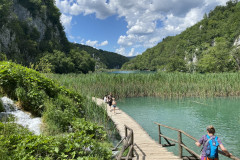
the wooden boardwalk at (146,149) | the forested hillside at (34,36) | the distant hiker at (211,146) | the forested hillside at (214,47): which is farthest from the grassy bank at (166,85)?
the forested hillside at (214,47)

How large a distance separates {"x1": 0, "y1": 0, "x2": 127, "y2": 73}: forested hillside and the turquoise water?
1060 inches

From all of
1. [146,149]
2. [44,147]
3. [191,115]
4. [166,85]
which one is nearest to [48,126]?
[44,147]

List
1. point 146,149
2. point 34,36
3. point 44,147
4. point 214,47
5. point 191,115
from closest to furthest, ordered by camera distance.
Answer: point 44,147, point 146,149, point 191,115, point 214,47, point 34,36

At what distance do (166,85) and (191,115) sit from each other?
22.9 feet

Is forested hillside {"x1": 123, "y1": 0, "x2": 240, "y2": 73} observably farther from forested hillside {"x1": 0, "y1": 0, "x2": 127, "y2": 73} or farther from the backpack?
the backpack

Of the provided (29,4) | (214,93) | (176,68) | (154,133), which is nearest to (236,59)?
(176,68)

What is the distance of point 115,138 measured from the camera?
384 inches

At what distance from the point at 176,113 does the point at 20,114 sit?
12.4 metres

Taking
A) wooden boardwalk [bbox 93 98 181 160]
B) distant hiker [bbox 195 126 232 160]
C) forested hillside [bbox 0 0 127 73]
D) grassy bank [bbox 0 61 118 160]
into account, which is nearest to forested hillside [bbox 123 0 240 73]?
forested hillside [bbox 0 0 127 73]

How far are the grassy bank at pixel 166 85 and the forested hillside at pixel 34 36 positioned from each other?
22041mm

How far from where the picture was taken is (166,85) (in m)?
21.7

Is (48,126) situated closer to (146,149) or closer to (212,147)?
(146,149)

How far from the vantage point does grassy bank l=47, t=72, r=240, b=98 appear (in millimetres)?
20477

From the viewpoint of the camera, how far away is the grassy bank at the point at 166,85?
2048 cm
